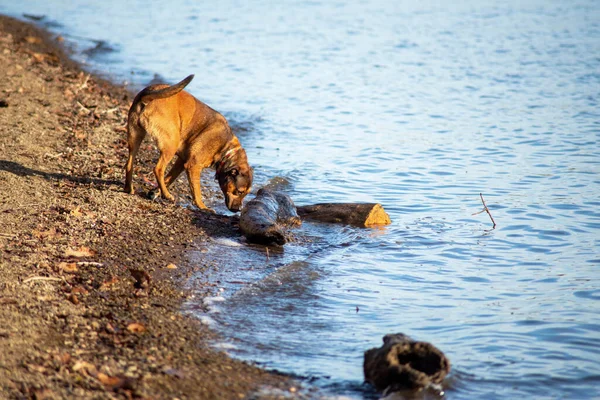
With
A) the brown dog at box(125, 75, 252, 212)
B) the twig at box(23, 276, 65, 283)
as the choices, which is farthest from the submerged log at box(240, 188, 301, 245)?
the twig at box(23, 276, 65, 283)

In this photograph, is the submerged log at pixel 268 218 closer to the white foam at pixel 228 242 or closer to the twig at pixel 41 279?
the white foam at pixel 228 242

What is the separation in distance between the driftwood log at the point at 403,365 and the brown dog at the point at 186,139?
13.5 feet

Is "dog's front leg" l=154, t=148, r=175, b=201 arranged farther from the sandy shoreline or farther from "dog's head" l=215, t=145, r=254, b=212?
"dog's head" l=215, t=145, r=254, b=212

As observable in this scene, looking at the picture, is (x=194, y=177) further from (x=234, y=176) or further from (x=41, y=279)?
(x=41, y=279)

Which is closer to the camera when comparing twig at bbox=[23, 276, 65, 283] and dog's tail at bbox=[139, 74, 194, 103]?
twig at bbox=[23, 276, 65, 283]

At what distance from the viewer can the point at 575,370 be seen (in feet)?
18.2

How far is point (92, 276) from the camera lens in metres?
6.47

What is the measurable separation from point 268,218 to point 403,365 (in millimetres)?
3600

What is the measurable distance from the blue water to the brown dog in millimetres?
1183

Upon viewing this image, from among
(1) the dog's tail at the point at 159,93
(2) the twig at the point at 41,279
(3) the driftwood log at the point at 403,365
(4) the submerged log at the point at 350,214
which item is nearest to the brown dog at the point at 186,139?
(1) the dog's tail at the point at 159,93

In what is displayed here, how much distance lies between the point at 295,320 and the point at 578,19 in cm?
2160

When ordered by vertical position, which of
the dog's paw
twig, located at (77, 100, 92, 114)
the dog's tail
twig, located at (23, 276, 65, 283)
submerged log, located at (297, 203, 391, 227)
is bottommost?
submerged log, located at (297, 203, 391, 227)

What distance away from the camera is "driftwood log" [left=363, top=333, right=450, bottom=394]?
4.98 metres

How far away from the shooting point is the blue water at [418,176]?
19.6 ft
